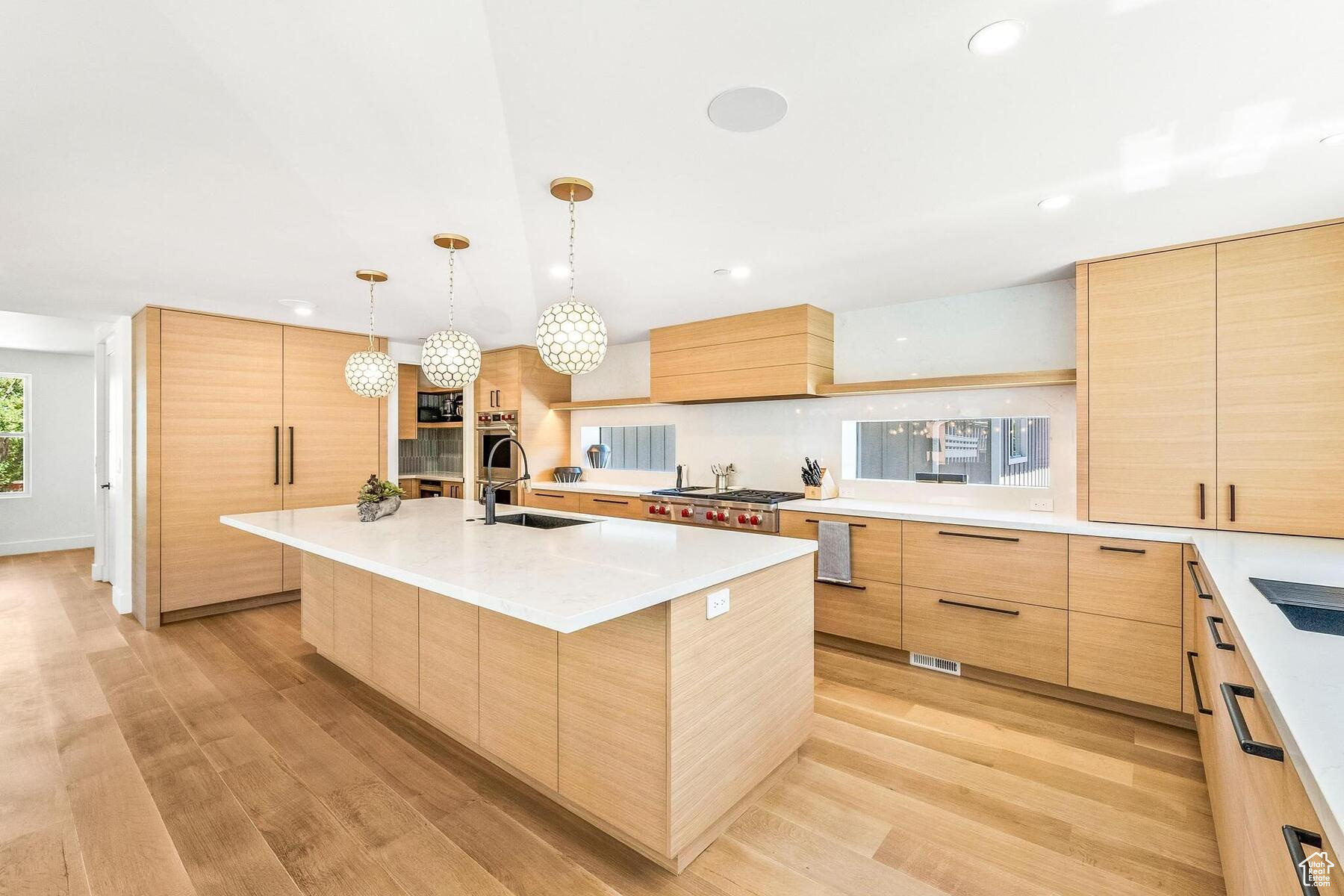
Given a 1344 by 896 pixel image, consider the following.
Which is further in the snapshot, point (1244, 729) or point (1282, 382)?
point (1282, 382)

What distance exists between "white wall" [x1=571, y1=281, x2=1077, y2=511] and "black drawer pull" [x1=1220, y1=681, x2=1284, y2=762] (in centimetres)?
222

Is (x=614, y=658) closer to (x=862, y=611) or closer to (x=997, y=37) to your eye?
(x=997, y=37)

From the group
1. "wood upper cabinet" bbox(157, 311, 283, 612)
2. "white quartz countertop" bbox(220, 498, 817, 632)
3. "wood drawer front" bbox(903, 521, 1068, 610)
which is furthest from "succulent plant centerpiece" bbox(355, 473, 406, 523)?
"wood drawer front" bbox(903, 521, 1068, 610)

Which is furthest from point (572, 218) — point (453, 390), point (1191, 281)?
point (453, 390)

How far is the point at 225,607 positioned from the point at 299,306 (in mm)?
2410

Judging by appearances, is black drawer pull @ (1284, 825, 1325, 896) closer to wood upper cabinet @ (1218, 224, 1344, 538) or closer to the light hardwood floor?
the light hardwood floor

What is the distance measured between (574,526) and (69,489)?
25.4 feet

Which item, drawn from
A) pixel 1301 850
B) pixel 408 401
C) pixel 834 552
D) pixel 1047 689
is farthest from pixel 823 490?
pixel 408 401

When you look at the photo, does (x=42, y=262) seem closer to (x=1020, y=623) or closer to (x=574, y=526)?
(x=574, y=526)

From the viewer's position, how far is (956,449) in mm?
3691

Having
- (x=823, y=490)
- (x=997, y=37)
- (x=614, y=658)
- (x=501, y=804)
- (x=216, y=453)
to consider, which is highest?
(x=997, y=37)

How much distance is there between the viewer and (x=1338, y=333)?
7.82 ft

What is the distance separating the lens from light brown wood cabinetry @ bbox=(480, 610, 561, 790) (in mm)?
1956

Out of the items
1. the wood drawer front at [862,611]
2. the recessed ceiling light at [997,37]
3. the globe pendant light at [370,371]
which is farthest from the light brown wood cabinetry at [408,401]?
the recessed ceiling light at [997,37]
